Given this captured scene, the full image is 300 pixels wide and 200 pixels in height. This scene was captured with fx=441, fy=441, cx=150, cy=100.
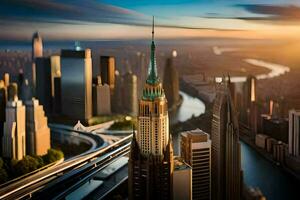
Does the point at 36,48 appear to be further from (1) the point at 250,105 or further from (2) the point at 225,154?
(1) the point at 250,105

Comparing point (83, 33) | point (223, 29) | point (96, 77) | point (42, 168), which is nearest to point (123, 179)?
point (42, 168)

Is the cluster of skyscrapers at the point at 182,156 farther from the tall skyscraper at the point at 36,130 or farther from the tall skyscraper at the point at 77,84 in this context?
the tall skyscraper at the point at 36,130

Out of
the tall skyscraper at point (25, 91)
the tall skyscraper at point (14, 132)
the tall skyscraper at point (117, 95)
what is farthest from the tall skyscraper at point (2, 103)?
the tall skyscraper at point (117, 95)

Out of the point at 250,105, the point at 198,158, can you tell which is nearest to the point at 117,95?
the point at 198,158

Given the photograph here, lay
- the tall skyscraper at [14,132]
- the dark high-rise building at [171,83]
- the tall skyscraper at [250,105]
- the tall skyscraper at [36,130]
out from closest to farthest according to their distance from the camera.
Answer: the tall skyscraper at [14,132]
the tall skyscraper at [36,130]
the dark high-rise building at [171,83]
the tall skyscraper at [250,105]

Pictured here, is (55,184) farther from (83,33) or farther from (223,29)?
(223,29)

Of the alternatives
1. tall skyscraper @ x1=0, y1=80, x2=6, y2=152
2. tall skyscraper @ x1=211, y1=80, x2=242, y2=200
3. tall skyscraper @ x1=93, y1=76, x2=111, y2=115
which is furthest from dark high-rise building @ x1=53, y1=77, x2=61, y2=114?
tall skyscraper @ x1=211, y1=80, x2=242, y2=200

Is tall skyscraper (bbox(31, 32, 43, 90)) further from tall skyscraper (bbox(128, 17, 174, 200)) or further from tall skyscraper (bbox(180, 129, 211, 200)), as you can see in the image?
tall skyscraper (bbox(180, 129, 211, 200))
